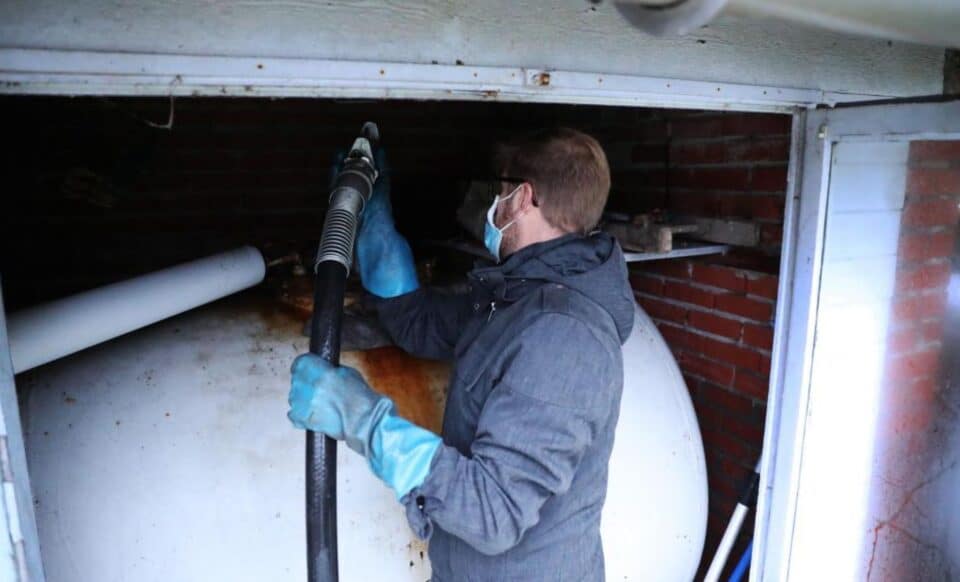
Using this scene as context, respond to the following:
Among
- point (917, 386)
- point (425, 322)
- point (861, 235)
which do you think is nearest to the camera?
point (425, 322)

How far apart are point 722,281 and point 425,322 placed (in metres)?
0.91

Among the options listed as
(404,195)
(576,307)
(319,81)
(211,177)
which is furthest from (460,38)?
(211,177)

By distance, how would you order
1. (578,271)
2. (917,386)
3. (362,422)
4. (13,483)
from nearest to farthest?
(13,483), (362,422), (578,271), (917,386)

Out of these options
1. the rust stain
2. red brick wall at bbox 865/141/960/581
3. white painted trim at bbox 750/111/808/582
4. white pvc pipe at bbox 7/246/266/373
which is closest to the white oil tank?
the rust stain

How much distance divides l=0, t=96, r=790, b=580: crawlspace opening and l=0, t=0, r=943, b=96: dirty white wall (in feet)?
1.28

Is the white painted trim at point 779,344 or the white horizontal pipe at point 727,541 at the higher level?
the white painted trim at point 779,344

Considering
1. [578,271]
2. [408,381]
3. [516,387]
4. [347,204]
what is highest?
[347,204]

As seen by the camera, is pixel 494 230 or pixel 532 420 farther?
pixel 494 230

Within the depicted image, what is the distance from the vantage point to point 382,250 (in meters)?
1.38

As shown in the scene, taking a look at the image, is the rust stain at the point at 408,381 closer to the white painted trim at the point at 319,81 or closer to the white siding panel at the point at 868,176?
the white painted trim at the point at 319,81

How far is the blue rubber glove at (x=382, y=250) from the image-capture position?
1.37 m

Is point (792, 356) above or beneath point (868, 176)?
beneath

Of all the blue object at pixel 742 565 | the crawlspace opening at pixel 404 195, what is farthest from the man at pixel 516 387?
the blue object at pixel 742 565

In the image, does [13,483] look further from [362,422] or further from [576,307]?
[576,307]
